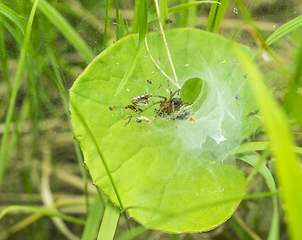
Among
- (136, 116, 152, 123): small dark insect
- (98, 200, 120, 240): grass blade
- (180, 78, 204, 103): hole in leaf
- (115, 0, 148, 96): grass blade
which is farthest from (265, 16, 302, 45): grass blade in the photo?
(98, 200, 120, 240): grass blade

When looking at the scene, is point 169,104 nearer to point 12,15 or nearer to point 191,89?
point 191,89

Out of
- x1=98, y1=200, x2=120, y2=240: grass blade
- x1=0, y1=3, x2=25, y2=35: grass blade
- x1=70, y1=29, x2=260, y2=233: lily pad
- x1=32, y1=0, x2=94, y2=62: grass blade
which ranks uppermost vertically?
x1=32, y1=0, x2=94, y2=62: grass blade

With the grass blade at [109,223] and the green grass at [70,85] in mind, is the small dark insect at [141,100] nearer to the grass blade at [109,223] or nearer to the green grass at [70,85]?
the green grass at [70,85]

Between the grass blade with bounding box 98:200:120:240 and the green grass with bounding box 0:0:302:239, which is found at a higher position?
the green grass with bounding box 0:0:302:239

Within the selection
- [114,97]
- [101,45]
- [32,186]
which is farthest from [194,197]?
[32,186]

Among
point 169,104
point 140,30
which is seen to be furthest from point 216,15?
point 169,104

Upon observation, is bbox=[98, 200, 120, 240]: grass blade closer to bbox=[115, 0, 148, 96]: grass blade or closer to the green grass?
the green grass

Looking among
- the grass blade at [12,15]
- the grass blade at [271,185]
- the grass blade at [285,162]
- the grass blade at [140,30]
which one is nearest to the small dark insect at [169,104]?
the grass blade at [140,30]
